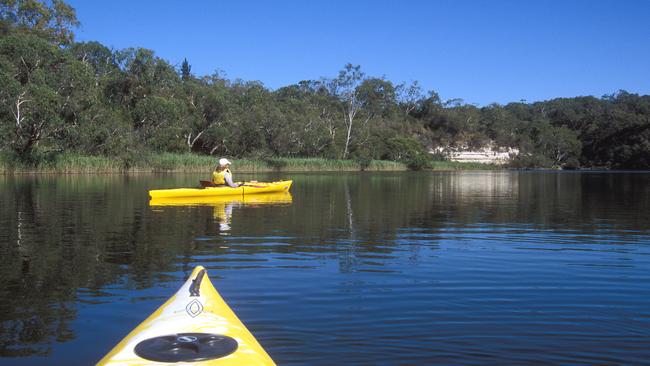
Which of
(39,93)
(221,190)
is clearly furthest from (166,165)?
(221,190)

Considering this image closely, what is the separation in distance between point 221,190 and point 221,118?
37071 mm

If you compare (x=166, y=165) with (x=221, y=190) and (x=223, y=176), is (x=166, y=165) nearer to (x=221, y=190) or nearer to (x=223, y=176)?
(x=223, y=176)

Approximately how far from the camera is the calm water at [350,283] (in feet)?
16.0

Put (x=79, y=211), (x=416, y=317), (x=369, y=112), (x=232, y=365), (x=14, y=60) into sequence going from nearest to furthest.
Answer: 1. (x=232, y=365)
2. (x=416, y=317)
3. (x=79, y=211)
4. (x=14, y=60)
5. (x=369, y=112)

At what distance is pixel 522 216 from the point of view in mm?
15523

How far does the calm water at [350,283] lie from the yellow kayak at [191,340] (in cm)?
87

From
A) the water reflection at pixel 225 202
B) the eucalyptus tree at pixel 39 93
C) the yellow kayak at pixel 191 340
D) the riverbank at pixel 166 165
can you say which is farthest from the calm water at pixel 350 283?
the eucalyptus tree at pixel 39 93

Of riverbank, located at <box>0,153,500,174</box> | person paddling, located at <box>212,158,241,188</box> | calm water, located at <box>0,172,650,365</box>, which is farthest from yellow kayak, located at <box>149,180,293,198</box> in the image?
riverbank, located at <box>0,153,500,174</box>

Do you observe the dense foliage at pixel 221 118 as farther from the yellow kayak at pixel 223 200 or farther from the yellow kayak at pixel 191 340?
the yellow kayak at pixel 191 340

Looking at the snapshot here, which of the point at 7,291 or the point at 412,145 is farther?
the point at 412,145

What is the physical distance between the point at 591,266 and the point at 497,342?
408 cm

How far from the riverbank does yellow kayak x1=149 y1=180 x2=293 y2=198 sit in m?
20.0

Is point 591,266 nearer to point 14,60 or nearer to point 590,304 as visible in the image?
point 590,304

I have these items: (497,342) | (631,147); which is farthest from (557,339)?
(631,147)
